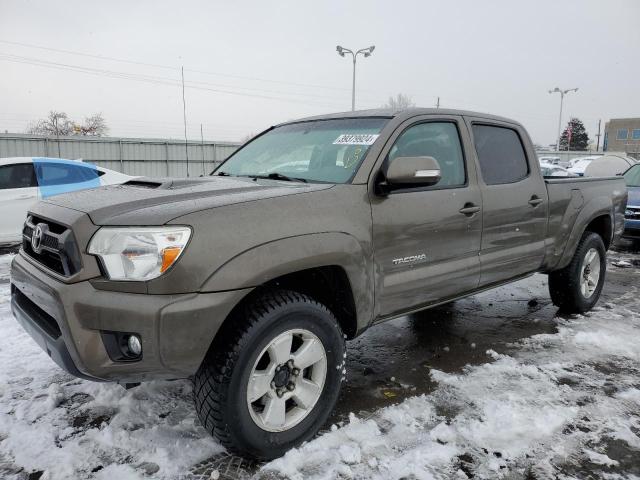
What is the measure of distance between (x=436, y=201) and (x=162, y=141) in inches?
782

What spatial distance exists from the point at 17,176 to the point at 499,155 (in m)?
7.19

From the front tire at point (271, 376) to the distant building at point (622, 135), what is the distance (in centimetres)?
8658

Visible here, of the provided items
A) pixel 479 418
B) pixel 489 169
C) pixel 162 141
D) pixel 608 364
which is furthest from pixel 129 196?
pixel 162 141

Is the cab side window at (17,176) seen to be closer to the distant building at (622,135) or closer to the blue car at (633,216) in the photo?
the blue car at (633,216)

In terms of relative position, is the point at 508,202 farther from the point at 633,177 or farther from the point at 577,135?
the point at 577,135

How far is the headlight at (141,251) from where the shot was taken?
6.82 ft

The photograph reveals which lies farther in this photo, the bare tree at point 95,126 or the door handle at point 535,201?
the bare tree at point 95,126

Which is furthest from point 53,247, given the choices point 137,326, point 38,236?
point 137,326

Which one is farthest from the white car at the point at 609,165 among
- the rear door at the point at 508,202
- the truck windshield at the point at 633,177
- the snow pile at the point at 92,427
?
the snow pile at the point at 92,427

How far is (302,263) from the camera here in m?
2.39

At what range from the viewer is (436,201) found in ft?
10.2

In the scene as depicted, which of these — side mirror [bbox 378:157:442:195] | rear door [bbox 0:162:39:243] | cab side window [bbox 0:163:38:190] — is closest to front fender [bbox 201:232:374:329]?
side mirror [bbox 378:157:442:195]

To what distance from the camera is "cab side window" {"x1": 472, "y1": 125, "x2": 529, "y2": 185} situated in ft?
12.0

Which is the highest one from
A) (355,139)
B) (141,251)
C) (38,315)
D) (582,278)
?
(355,139)
